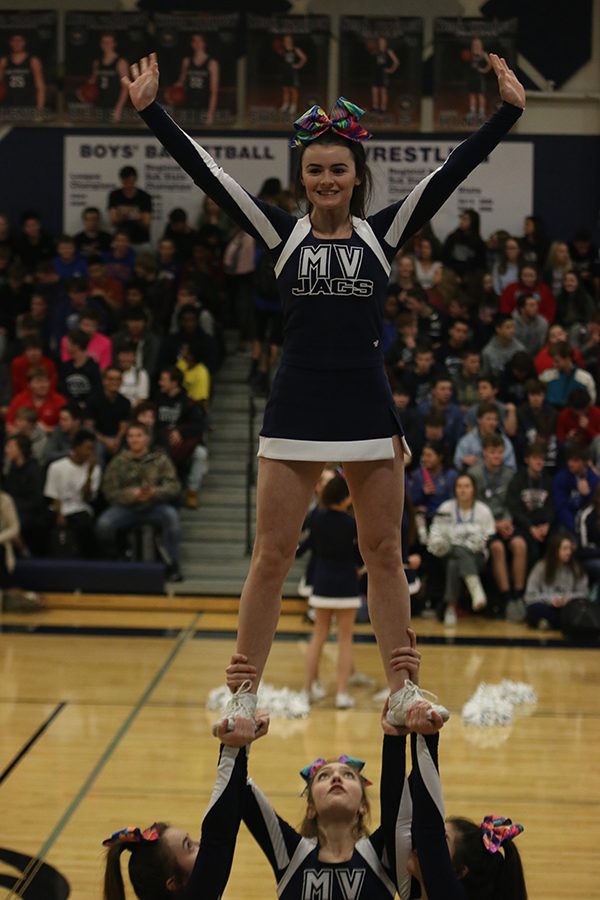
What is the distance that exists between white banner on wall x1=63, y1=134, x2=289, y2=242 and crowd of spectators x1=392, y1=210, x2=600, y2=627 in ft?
7.50

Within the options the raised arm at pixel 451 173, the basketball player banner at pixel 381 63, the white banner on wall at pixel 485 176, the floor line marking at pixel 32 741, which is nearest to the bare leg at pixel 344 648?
the floor line marking at pixel 32 741

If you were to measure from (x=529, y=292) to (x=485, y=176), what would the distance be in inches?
100

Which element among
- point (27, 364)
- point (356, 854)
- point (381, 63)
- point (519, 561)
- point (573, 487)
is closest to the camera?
point (356, 854)

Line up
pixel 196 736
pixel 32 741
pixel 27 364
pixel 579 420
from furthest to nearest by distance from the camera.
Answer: pixel 27 364, pixel 579 420, pixel 196 736, pixel 32 741

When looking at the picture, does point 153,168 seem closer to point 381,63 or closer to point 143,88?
point 381,63

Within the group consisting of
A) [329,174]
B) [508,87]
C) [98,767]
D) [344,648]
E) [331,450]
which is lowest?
[98,767]

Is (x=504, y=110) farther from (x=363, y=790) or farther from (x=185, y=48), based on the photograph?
(x=185, y=48)

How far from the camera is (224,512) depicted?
11.5 meters

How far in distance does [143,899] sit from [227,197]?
2.09 meters

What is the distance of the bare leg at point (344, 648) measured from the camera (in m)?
7.74

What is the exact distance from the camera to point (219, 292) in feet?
43.0

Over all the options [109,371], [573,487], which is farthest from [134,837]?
[109,371]

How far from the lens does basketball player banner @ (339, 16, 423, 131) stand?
14.3 metres

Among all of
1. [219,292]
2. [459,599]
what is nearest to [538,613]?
[459,599]
